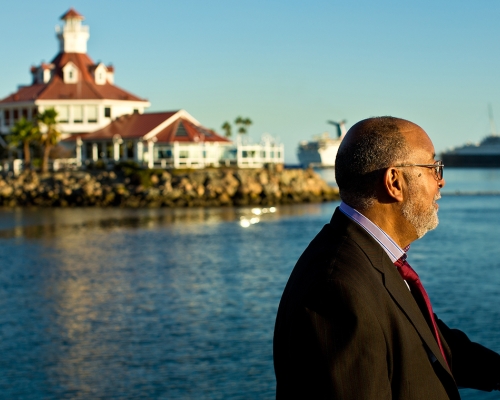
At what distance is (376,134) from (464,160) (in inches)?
7415

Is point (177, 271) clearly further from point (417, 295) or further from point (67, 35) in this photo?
point (67, 35)

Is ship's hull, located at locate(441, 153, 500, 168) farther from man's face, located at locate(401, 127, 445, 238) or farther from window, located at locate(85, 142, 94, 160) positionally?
man's face, located at locate(401, 127, 445, 238)

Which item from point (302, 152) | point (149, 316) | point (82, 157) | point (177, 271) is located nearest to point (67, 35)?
point (82, 157)

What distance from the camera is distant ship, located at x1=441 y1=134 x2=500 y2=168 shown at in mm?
183375

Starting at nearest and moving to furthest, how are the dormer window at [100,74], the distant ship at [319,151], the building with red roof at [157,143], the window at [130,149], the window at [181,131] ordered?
the building with red roof at [157,143] < the window at [181,131] < the window at [130,149] < the dormer window at [100,74] < the distant ship at [319,151]

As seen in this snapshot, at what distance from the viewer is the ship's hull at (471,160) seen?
18338cm

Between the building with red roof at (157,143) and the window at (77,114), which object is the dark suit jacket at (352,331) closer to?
the building with red roof at (157,143)

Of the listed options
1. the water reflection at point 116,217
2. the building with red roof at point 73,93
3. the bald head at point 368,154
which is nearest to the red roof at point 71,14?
the building with red roof at point 73,93

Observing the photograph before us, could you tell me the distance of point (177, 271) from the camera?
2692 cm

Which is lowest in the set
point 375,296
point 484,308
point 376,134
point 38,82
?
point 484,308

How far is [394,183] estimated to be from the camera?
8.86 ft

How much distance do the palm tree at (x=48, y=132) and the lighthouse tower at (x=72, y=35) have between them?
9.54 meters

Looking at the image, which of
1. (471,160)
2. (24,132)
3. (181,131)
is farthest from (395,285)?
(471,160)

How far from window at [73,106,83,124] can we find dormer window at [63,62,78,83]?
3114 millimetres
